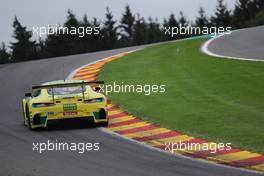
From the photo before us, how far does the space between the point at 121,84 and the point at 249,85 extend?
173 inches

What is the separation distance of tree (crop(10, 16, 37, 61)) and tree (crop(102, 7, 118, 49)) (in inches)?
449

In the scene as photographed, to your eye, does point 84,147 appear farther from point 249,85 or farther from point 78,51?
point 78,51

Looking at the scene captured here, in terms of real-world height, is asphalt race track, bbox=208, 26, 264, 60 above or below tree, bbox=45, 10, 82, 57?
above

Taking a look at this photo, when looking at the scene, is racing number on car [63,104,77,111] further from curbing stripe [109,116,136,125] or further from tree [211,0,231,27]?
tree [211,0,231,27]

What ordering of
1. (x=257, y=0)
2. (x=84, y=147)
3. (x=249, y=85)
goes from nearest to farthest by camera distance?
(x=84, y=147) → (x=249, y=85) → (x=257, y=0)

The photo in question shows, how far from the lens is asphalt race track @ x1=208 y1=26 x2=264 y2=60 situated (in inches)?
1183

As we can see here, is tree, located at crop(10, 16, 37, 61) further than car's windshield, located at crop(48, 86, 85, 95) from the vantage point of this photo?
Yes

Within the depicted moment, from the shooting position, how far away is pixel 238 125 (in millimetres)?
15258

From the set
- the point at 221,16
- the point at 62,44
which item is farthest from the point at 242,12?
the point at 62,44

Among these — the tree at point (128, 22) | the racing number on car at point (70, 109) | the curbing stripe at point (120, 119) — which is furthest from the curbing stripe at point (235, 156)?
the tree at point (128, 22)

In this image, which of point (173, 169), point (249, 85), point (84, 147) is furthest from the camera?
point (249, 85)

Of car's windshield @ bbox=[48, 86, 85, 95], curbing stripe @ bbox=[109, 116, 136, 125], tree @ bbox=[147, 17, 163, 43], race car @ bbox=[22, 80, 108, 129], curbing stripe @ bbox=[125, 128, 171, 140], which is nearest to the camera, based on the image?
curbing stripe @ bbox=[125, 128, 171, 140]

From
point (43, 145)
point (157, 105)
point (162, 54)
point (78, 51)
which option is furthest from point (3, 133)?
point (78, 51)

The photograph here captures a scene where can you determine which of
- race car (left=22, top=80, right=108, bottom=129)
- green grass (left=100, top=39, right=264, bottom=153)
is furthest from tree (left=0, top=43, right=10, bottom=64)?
race car (left=22, top=80, right=108, bottom=129)
